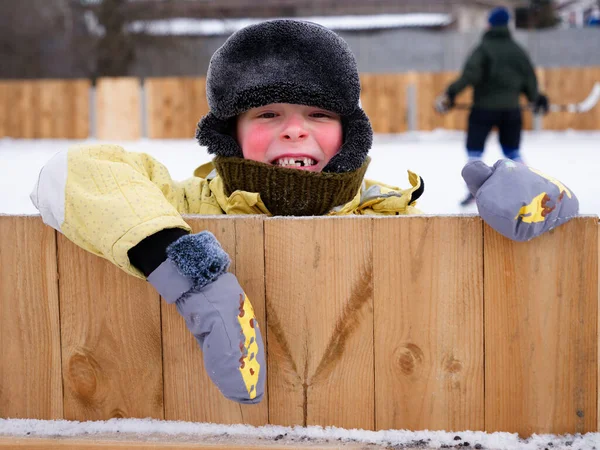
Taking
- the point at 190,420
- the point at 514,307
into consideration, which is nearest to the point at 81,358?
the point at 190,420

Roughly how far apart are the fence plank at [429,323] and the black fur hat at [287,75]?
1.02 ft

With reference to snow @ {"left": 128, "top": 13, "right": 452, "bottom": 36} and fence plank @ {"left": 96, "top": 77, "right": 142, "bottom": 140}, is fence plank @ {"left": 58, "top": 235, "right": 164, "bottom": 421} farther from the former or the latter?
snow @ {"left": 128, "top": 13, "right": 452, "bottom": 36}

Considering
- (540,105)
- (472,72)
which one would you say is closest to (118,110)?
(472,72)

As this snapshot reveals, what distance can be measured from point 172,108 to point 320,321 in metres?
11.7

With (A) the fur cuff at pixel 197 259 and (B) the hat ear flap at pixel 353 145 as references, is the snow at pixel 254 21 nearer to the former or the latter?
(B) the hat ear flap at pixel 353 145

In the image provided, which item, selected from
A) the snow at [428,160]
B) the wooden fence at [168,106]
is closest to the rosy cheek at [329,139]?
the snow at [428,160]

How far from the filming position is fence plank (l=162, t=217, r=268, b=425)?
1.50 m

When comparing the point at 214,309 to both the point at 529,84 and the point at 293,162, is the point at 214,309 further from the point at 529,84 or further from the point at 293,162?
the point at 529,84

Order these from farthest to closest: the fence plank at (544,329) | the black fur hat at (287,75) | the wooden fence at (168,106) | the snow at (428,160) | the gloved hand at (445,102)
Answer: the wooden fence at (168,106) < the gloved hand at (445,102) < the snow at (428,160) < the black fur hat at (287,75) < the fence plank at (544,329)

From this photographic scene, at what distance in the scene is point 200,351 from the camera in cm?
153

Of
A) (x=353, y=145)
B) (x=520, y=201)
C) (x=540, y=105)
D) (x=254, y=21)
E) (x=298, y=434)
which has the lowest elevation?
(x=298, y=434)

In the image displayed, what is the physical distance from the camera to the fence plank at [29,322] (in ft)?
5.10

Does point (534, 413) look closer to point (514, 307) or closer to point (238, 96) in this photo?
point (514, 307)

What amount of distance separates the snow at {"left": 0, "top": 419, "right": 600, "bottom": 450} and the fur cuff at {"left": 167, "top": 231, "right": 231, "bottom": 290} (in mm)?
378
